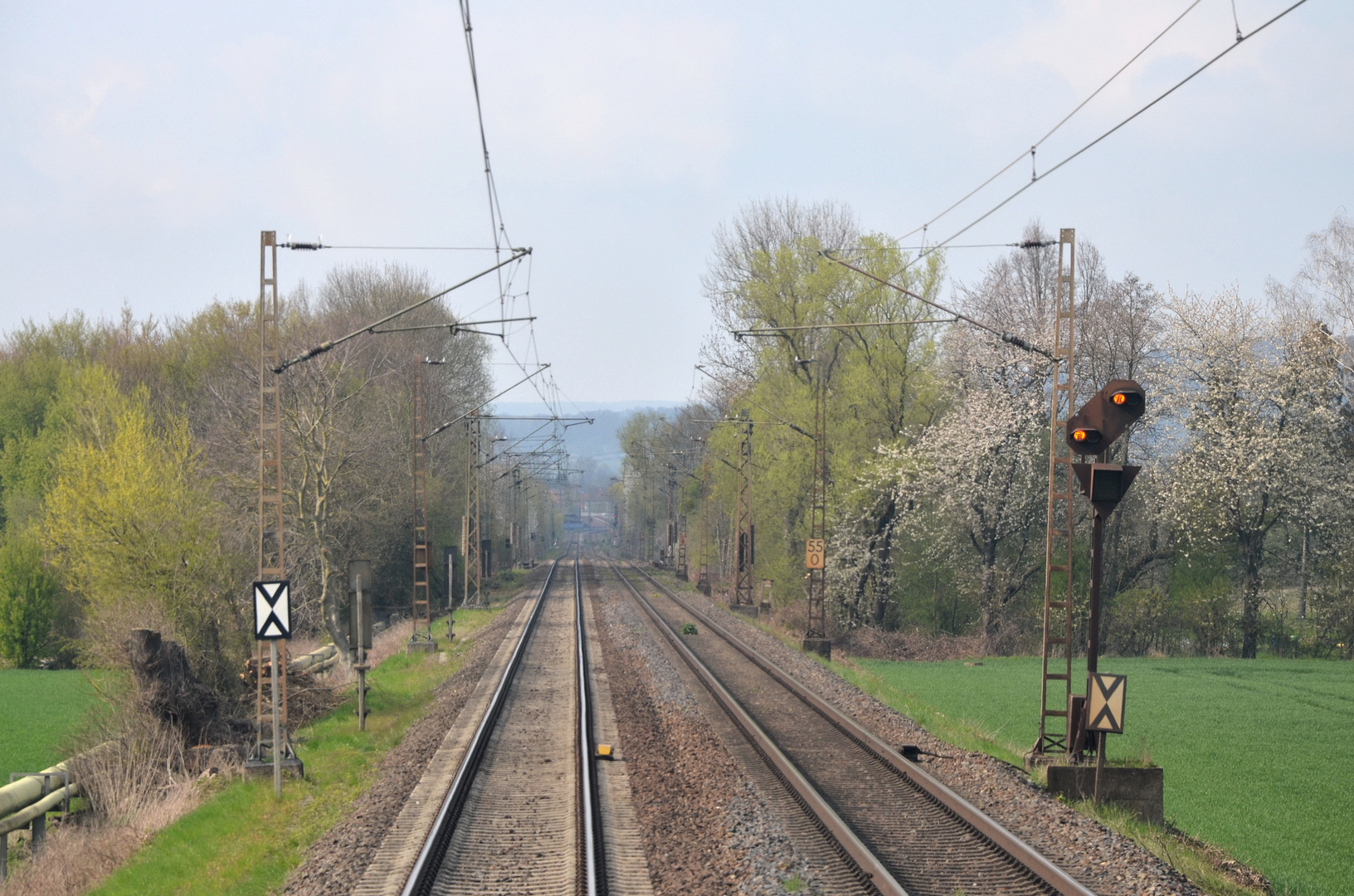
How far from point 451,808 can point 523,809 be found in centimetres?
81

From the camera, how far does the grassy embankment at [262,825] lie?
31.1 ft

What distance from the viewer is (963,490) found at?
36.1 meters

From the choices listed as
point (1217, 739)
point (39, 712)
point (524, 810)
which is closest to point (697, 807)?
point (524, 810)

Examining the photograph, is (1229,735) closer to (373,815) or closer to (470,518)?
(373,815)

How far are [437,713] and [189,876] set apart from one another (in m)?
7.95

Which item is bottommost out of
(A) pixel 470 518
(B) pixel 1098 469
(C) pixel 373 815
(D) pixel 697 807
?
(C) pixel 373 815

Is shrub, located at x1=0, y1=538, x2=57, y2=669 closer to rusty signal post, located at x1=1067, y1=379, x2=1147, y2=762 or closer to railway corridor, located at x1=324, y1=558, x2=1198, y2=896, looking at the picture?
railway corridor, located at x1=324, y1=558, x2=1198, y2=896

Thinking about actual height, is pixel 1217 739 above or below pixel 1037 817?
below

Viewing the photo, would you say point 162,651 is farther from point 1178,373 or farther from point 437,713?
point 1178,373

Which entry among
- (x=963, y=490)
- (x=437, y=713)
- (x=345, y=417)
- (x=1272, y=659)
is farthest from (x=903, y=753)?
(x=345, y=417)

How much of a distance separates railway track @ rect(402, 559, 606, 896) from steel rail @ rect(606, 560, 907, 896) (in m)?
2.20

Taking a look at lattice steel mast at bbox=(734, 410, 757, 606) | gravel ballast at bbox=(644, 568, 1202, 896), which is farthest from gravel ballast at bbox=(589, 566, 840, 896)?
lattice steel mast at bbox=(734, 410, 757, 606)

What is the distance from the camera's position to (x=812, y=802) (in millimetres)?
10469

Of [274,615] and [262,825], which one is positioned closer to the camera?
[262,825]
